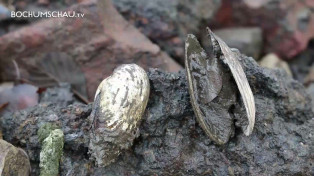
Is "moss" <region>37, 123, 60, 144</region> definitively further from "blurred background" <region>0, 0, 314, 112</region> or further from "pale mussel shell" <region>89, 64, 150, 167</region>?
"blurred background" <region>0, 0, 314, 112</region>

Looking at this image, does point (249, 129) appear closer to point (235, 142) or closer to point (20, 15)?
point (235, 142)

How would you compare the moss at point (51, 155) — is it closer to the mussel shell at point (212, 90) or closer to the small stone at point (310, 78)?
the mussel shell at point (212, 90)

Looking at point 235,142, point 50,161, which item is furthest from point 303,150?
point 50,161

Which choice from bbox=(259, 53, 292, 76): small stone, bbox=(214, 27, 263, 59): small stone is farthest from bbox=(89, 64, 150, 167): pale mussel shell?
Answer: bbox=(259, 53, 292, 76): small stone

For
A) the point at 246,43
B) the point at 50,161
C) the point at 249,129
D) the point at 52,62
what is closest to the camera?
the point at 249,129

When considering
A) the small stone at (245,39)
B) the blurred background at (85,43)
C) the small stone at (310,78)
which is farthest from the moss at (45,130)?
the small stone at (310,78)
